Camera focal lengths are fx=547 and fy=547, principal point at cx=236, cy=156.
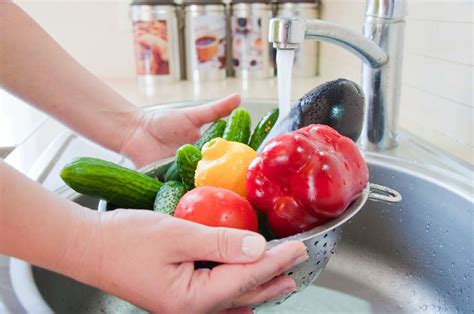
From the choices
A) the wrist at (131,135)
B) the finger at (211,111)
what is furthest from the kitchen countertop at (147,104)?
the finger at (211,111)

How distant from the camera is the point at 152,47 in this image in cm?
129

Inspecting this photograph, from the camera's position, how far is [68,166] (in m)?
0.56

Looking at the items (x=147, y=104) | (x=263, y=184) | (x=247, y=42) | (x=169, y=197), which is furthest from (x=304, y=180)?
(x=247, y=42)

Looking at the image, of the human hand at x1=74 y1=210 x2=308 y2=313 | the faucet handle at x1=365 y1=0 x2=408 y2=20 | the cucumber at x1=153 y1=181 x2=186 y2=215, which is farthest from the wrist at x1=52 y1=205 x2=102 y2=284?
the faucet handle at x1=365 y1=0 x2=408 y2=20

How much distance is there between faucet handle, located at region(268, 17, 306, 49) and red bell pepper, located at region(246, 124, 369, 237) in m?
0.15

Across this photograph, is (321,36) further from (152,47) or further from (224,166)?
(152,47)

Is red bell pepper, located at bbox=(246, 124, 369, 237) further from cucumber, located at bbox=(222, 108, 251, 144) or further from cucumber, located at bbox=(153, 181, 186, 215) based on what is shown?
cucumber, located at bbox=(222, 108, 251, 144)

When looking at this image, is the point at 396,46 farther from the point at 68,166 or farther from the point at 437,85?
the point at 68,166

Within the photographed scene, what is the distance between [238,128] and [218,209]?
24 centimetres

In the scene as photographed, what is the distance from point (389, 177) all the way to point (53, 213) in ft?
1.54

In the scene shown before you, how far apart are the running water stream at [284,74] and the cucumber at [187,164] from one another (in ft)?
0.41

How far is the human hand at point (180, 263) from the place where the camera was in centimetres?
41

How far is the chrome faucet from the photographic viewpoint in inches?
26.7

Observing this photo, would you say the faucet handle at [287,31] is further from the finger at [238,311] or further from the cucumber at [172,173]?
the finger at [238,311]
